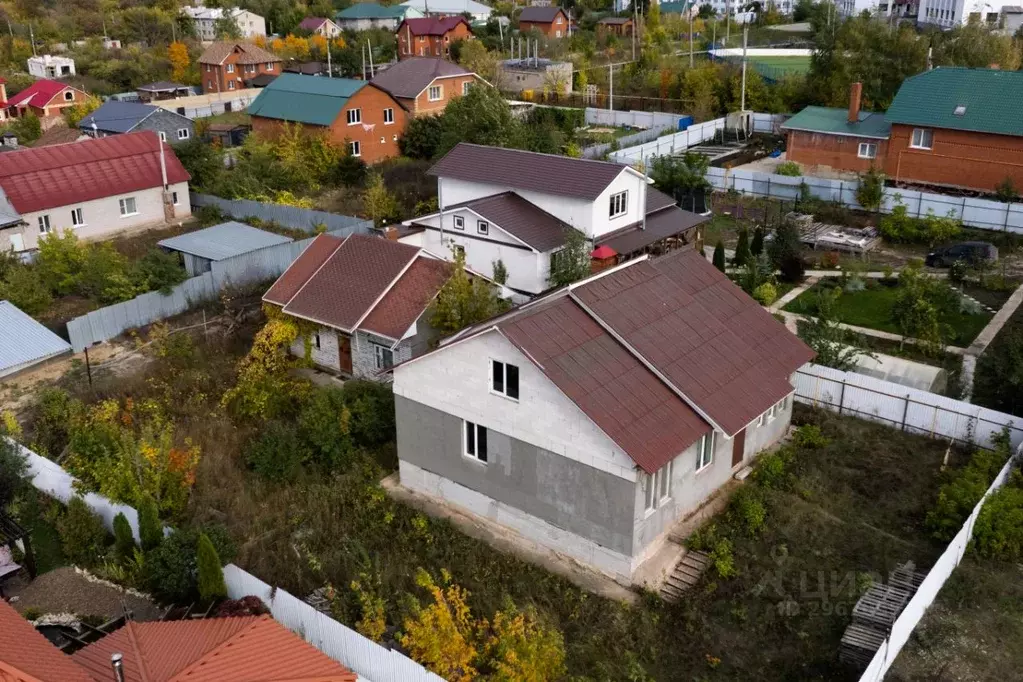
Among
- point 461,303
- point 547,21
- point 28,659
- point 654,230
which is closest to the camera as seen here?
point 28,659

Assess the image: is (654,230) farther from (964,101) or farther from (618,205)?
(964,101)

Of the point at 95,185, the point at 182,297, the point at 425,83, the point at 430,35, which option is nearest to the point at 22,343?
the point at 182,297

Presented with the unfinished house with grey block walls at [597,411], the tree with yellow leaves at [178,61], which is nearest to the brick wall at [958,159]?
the unfinished house with grey block walls at [597,411]

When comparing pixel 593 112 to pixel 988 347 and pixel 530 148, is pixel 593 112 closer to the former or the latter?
pixel 530 148

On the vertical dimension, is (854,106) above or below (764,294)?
above

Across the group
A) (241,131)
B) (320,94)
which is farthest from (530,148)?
(241,131)

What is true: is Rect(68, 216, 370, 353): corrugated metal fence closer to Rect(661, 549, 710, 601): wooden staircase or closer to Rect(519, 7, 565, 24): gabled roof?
Rect(661, 549, 710, 601): wooden staircase
